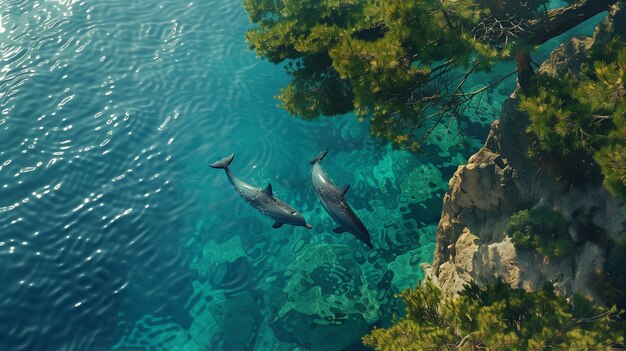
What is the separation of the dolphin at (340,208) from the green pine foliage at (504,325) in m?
2.33

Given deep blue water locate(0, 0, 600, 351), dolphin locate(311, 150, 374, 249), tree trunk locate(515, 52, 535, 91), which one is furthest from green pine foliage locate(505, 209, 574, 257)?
deep blue water locate(0, 0, 600, 351)

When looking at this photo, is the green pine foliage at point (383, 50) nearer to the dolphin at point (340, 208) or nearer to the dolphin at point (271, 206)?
the dolphin at point (340, 208)

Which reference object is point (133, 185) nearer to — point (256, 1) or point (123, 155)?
point (123, 155)

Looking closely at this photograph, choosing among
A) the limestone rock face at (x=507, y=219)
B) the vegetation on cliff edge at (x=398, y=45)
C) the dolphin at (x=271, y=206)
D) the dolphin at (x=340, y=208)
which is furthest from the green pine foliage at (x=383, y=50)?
the dolphin at (x=271, y=206)

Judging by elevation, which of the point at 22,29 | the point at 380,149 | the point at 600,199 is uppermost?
the point at 22,29

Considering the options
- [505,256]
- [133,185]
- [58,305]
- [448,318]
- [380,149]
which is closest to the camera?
[448,318]

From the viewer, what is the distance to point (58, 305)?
14000 mm

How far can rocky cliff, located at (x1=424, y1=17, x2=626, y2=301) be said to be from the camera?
9.59 meters

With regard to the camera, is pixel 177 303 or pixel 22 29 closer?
pixel 177 303

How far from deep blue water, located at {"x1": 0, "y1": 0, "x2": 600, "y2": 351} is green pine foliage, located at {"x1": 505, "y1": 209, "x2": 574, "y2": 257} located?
4.31m

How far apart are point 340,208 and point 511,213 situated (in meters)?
4.14

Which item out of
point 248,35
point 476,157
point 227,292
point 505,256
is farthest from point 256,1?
point 505,256

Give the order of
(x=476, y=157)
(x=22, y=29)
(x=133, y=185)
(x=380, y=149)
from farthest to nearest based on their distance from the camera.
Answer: (x=22, y=29) < (x=380, y=149) < (x=133, y=185) < (x=476, y=157)

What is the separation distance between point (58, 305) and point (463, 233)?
1144cm
